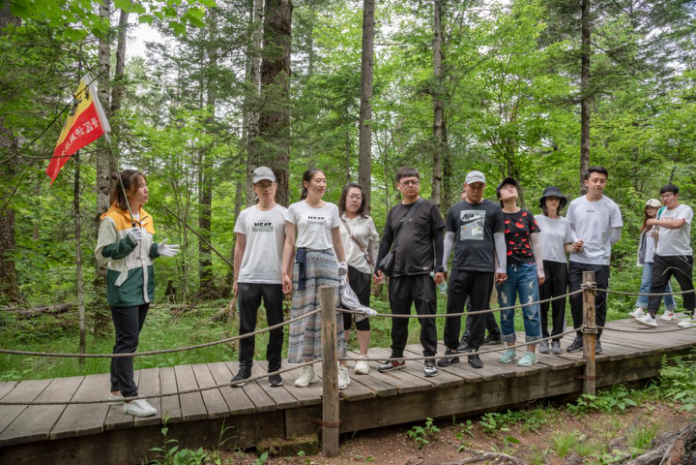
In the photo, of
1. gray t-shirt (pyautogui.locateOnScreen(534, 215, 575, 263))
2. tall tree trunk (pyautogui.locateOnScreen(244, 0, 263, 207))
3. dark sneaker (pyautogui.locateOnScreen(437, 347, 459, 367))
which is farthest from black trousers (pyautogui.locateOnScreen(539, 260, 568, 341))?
tall tree trunk (pyautogui.locateOnScreen(244, 0, 263, 207))

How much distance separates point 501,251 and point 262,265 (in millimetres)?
2662

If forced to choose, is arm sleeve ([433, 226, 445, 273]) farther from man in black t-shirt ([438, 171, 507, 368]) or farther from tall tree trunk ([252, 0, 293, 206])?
tall tree trunk ([252, 0, 293, 206])

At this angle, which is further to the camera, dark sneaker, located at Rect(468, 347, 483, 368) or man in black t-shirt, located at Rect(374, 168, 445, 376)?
dark sneaker, located at Rect(468, 347, 483, 368)

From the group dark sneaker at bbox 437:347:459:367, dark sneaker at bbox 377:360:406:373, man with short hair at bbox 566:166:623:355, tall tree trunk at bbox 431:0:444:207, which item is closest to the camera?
dark sneaker at bbox 377:360:406:373

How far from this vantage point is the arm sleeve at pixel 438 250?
434cm

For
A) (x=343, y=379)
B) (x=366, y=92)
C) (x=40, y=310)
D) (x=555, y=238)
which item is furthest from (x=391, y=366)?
(x=40, y=310)

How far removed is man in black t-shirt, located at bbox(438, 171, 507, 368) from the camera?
4.52 metres

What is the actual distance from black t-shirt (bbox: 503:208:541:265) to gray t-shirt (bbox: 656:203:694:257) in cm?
343

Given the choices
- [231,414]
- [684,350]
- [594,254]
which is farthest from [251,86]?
[684,350]

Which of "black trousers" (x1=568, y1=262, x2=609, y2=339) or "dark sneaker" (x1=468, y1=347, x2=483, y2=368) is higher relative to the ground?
"black trousers" (x1=568, y1=262, x2=609, y2=339)

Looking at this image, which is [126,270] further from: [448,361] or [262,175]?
[448,361]

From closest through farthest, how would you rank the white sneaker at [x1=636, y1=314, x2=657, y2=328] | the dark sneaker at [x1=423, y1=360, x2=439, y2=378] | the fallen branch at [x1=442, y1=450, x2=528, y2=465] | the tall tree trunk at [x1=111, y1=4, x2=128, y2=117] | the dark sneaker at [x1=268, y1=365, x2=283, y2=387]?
the fallen branch at [x1=442, y1=450, x2=528, y2=465] < the dark sneaker at [x1=268, y1=365, x2=283, y2=387] < the dark sneaker at [x1=423, y1=360, x2=439, y2=378] < the tall tree trunk at [x1=111, y1=4, x2=128, y2=117] < the white sneaker at [x1=636, y1=314, x2=657, y2=328]

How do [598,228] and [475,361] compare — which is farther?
[598,228]

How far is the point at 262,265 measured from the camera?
13.1ft
